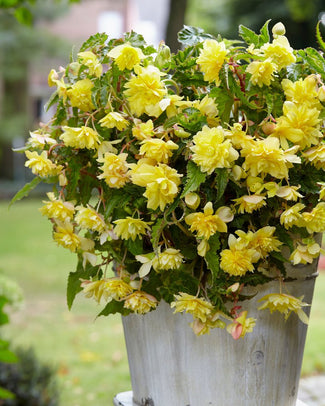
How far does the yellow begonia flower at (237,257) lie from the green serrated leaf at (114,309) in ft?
0.74

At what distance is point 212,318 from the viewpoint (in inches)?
37.3

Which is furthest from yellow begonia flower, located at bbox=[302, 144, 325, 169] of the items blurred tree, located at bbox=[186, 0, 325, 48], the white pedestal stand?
blurred tree, located at bbox=[186, 0, 325, 48]

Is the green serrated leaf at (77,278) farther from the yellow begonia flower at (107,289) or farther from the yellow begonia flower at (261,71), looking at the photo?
the yellow begonia flower at (261,71)

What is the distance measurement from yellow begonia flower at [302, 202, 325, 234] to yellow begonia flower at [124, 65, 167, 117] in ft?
0.99

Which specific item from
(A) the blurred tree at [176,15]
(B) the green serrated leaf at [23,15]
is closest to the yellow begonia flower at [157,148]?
(B) the green serrated leaf at [23,15]

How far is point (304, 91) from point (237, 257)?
29cm

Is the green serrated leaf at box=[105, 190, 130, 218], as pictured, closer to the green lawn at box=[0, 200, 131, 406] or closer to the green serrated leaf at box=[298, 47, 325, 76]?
the green serrated leaf at box=[298, 47, 325, 76]

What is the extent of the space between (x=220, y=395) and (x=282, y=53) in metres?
0.60

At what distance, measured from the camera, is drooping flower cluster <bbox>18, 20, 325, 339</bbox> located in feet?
2.95

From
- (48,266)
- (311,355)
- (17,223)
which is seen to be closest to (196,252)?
(311,355)

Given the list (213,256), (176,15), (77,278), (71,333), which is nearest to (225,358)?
(213,256)

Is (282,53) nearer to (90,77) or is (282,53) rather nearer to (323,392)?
(90,77)

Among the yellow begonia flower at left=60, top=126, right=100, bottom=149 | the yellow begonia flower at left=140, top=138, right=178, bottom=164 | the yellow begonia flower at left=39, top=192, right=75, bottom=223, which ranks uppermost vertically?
the yellow begonia flower at left=60, top=126, right=100, bottom=149

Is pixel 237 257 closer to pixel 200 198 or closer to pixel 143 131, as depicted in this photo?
pixel 200 198
